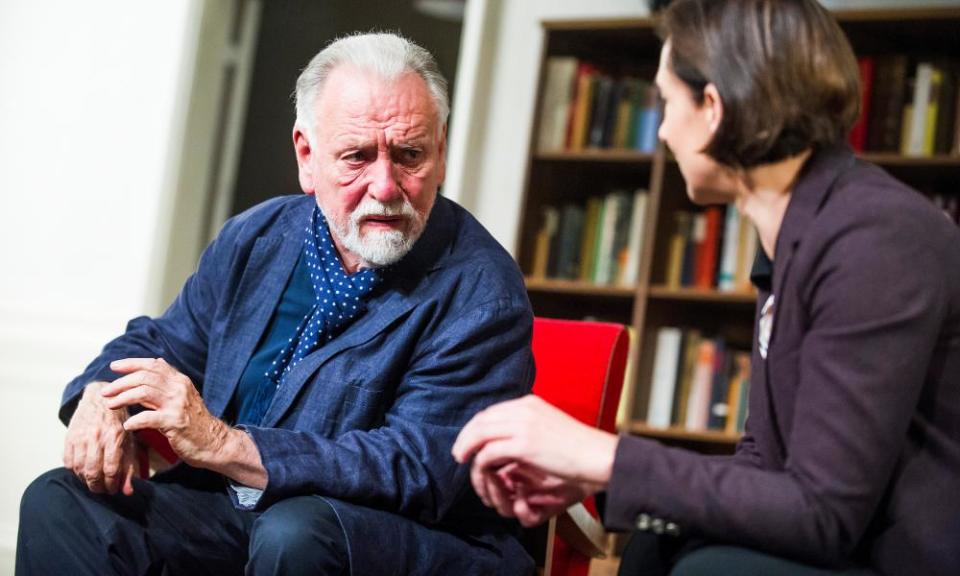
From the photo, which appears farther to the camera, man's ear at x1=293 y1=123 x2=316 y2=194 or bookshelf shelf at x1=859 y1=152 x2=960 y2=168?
bookshelf shelf at x1=859 y1=152 x2=960 y2=168

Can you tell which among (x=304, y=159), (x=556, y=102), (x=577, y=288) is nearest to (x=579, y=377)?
(x=304, y=159)

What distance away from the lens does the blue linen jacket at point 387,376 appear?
1479mm

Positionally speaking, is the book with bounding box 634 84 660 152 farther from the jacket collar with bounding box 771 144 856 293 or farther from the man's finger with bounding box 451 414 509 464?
the man's finger with bounding box 451 414 509 464

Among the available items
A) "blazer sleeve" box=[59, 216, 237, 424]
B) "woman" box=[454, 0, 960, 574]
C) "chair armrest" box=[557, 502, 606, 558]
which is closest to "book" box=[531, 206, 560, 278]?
"blazer sleeve" box=[59, 216, 237, 424]

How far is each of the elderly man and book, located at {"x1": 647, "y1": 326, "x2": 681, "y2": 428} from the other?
77.5 inches

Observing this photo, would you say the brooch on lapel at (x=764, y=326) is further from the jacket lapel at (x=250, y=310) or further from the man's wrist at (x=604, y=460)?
the jacket lapel at (x=250, y=310)

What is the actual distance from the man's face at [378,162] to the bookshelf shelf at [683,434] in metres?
1.96

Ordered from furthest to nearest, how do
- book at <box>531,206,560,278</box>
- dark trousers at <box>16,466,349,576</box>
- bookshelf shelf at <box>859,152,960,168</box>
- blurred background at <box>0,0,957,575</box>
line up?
1. book at <box>531,206,560,278</box>
2. bookshelf shelf at <box>859,152,960,168</box>
3. blurred background at <box>0,0,957,575</box>
4. dark trousers at <box>16,466,349,576</box>

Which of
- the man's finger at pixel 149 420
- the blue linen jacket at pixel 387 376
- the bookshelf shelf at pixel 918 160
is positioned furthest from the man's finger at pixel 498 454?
the bookshelf shelf at pixel 918 160

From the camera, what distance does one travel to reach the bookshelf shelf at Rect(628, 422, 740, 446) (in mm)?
3471

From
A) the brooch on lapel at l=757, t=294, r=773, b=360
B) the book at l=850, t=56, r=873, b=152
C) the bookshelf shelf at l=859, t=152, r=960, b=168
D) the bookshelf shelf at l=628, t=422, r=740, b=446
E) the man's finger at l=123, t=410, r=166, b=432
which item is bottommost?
the bookshelf shelf at l=628, t=422, r=740, b=446

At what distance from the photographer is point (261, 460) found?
1.47m

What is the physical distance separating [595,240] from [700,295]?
459mm

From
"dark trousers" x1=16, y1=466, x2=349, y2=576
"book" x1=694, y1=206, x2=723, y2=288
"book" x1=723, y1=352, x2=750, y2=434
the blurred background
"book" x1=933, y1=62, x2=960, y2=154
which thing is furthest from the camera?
"book" x1=694, y1=206, x2=723, y2=288
